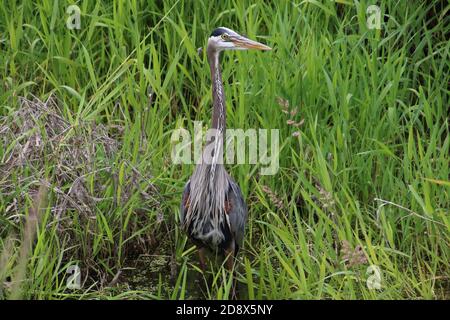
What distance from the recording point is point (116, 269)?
440 centimetres

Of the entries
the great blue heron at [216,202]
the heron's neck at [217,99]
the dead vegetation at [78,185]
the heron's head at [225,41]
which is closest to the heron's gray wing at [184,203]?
the great blue heron at [216,202]

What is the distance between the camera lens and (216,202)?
14.2 ft

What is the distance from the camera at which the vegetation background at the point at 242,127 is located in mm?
4059

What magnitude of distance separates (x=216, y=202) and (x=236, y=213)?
11cm

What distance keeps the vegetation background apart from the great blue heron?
0.48 ft

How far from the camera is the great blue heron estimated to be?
4246 millimetres

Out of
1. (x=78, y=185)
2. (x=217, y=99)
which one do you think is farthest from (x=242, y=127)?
(x=78, y=185)

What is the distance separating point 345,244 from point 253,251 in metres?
1.10

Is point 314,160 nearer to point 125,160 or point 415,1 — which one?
point 125,160

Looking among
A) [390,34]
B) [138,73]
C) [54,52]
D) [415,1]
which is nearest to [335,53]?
[390,34]

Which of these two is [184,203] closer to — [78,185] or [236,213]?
[236,213]

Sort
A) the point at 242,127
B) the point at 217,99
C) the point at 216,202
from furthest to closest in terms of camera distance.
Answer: the point at 242,127 → the point at 216,202 → the point at 217,99

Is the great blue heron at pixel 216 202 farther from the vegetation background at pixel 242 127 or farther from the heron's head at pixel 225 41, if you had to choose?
the vegetation background at pixel 242 127

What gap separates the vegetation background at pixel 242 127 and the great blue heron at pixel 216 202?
0.15 metres
